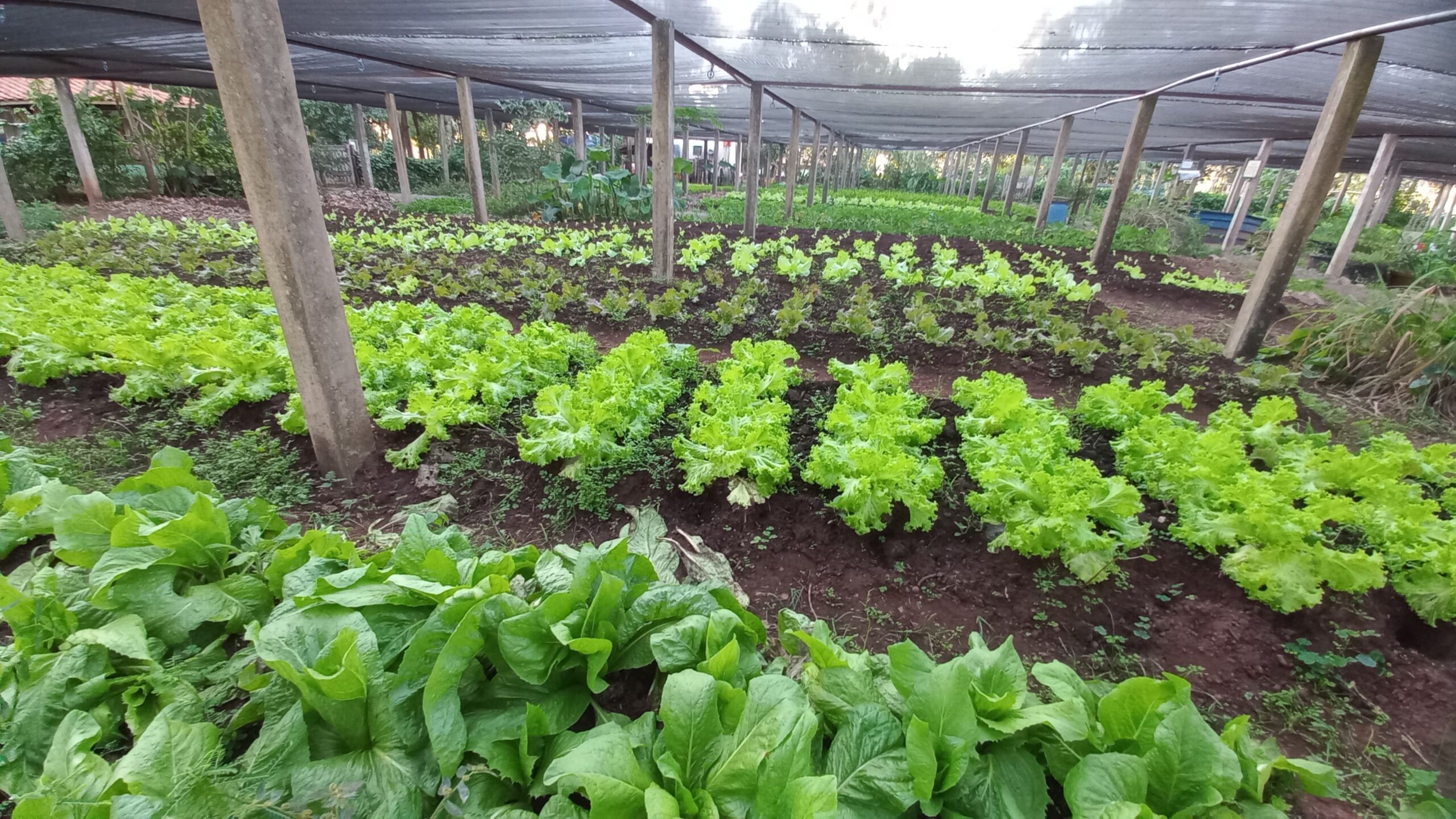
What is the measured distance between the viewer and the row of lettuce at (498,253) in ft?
25.7

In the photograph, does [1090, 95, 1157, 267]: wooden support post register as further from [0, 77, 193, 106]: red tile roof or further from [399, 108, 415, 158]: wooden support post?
[0, 77, 193, 106]: red tile roof

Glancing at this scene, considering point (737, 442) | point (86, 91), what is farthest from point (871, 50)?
point (86, 91)

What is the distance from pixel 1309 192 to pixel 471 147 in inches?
510

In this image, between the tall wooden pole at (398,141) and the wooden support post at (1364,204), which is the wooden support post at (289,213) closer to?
the tall wooden pole at (398,141)

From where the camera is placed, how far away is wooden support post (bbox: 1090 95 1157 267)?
368 inches

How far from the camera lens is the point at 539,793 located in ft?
4.28

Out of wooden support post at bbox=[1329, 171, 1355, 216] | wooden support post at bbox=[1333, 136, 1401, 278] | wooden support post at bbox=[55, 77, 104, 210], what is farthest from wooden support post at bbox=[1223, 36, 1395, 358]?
wooden support post at bbox=[1329, 171, 1355, 216]

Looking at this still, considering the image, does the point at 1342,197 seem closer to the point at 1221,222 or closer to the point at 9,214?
the point at 1221,222

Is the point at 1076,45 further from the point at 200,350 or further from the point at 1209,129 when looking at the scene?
the point at 1209,129

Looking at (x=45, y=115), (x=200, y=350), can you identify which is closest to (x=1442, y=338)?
(x=200, y=350)

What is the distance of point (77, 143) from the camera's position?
12.3m

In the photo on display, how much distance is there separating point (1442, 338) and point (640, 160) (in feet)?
67.4

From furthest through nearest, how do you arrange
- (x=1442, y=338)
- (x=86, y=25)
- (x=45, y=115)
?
(x=45, y=115) → (x=86, y=25) → (x=1442, y=338)

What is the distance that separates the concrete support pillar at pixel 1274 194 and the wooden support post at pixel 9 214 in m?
40.2
